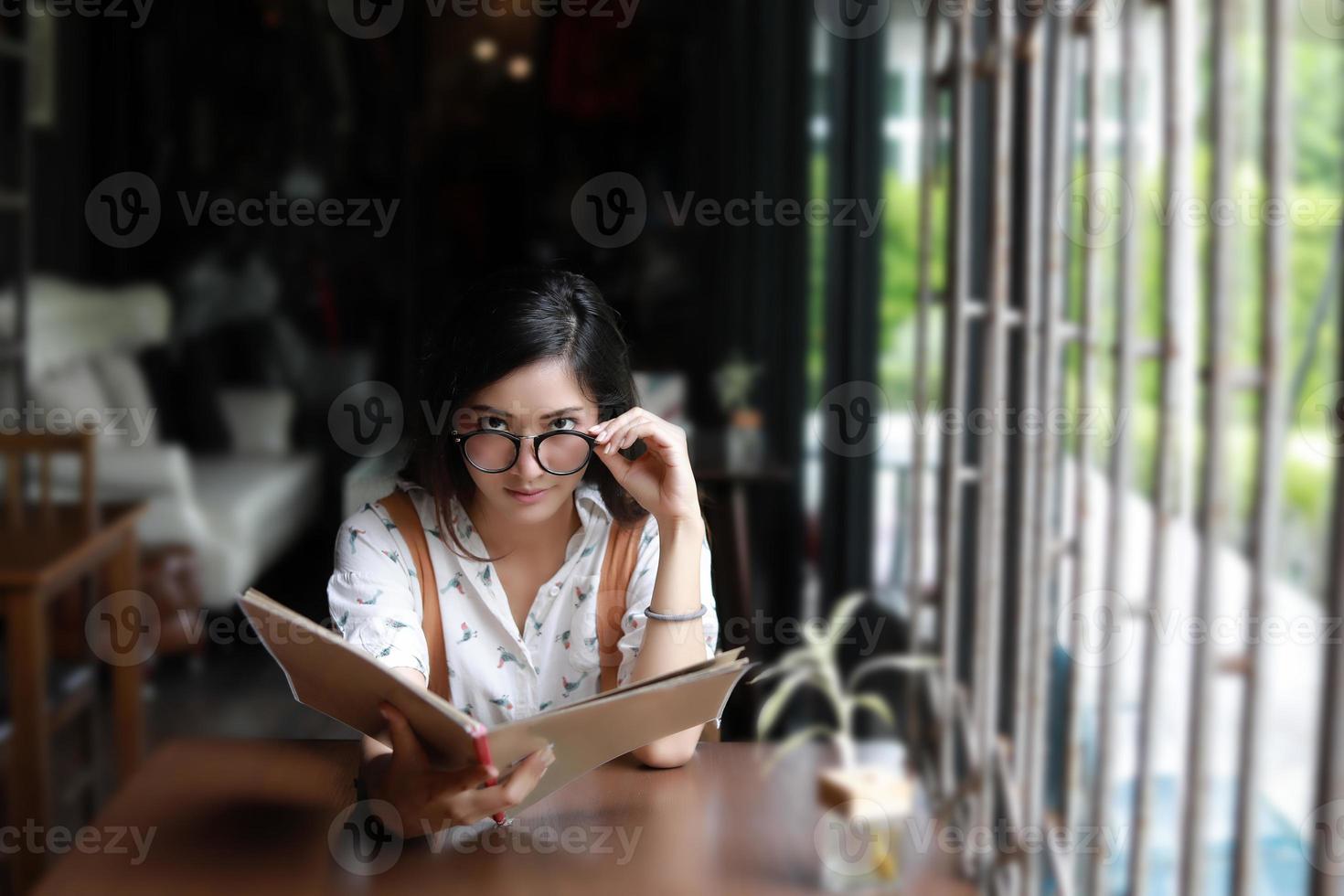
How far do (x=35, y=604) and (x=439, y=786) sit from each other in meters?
1.07

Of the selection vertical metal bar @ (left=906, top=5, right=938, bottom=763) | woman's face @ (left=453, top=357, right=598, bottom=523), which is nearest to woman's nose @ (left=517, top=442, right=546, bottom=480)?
woman's face @ (left=453, top=357, right=598, bottom=523)

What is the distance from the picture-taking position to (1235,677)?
0.86 metres

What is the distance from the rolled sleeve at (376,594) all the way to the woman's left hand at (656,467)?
17 cm

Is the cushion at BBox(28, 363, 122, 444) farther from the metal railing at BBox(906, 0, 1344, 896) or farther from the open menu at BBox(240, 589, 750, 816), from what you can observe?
the open menu at BBox(240, 589, 750, 816)

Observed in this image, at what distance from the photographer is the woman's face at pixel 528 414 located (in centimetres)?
71

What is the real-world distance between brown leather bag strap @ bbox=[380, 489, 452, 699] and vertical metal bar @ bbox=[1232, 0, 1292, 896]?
1.74ft

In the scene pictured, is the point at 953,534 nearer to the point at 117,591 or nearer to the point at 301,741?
the point at 301,741

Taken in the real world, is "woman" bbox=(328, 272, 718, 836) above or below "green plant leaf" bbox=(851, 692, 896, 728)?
above

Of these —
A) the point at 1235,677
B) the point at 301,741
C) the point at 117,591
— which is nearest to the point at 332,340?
the point at 117,591

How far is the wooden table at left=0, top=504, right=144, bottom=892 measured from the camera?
1.50 meters

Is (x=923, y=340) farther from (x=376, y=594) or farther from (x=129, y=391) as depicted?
(x=129, y=391)

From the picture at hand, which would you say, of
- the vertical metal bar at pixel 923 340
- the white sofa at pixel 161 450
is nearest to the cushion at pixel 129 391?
the white sofa at pixel 161 450

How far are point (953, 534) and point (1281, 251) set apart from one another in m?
0.86

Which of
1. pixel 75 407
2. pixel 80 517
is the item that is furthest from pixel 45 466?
pixel 75 407
